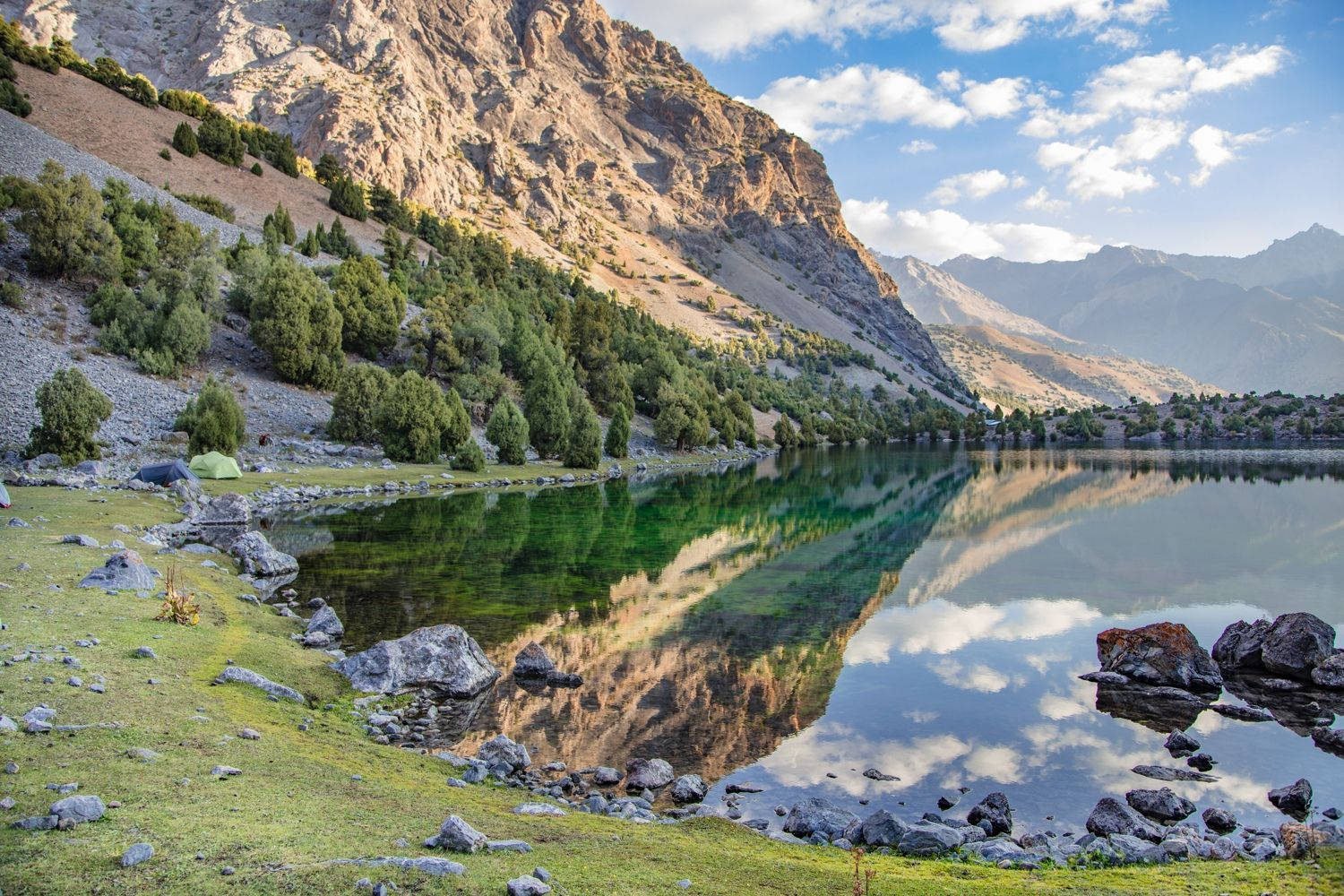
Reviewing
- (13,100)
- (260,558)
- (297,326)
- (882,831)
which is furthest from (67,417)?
(13,100)

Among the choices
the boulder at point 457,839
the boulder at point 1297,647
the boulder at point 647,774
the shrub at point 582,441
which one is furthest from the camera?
the shrub at point 582,441

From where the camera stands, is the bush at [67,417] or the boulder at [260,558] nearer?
the boulder at [260,558]

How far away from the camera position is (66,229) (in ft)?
165

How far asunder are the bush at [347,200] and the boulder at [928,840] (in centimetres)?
9736

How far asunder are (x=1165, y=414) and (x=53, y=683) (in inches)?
6525

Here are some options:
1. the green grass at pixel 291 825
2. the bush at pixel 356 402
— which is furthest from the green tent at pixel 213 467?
the green grass at pixel 291 825

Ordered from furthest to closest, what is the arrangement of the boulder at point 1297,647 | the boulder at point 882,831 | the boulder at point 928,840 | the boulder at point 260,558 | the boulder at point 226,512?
the boulder at point 226,512, the boulder at point 260,558, the boulder at point 1297,647, the boulder at point 882,831, the boulder at point 928,840

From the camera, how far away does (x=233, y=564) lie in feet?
73.3

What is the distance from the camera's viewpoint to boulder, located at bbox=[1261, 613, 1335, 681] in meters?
16.4

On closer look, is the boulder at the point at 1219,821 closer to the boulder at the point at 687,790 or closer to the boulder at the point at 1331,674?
the boulder at the point at 687,790

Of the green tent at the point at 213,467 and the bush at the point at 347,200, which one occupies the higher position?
the bush at the point at 347,200

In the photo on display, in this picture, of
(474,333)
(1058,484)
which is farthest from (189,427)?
(1058,484)

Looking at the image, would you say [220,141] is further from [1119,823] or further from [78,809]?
[1119,823]

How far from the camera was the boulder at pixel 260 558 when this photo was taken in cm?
2217
